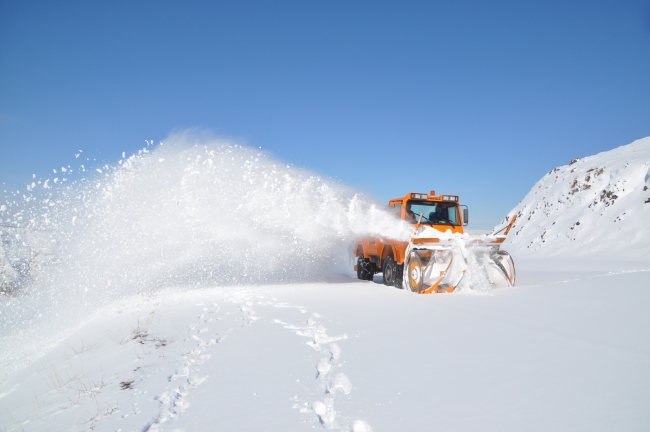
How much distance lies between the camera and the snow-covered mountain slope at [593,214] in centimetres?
1697

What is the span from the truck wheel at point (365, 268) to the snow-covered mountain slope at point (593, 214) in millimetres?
8356

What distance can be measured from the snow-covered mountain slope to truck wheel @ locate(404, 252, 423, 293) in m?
8.72

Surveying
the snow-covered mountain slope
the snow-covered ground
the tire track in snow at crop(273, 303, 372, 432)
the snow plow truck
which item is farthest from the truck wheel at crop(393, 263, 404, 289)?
the snow-covered mountain slope

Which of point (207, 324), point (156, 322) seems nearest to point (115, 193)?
point (156, 322)

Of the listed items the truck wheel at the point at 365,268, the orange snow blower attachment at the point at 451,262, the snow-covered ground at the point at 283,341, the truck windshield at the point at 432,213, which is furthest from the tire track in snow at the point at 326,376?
the truck wheel at the point at 365,268

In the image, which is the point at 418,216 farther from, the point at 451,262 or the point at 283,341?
the point at 283,341

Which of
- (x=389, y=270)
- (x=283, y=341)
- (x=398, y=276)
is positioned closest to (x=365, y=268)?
(x=389, y=270)

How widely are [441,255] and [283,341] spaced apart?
5393 mm

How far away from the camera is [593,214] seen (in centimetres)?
2092

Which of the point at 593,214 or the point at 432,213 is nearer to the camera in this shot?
the point at 432,213

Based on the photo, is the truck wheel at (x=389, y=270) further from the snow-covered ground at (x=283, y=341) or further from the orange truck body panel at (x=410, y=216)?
the snow-covered ground at (x=283, y=341)

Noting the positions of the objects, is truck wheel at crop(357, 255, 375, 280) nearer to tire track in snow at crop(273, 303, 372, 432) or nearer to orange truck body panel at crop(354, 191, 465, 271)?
orange truck body panel at crop(354, 191, 465, 271)

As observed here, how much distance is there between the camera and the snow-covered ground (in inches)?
127

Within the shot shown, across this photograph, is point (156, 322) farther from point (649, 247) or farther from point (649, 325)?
point (649, 247)
